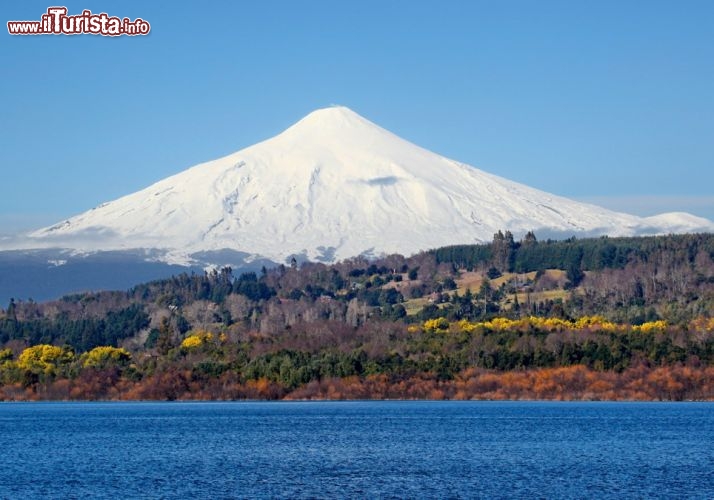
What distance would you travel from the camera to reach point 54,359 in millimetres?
134875

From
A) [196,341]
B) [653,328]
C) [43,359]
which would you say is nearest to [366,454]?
[653,328]

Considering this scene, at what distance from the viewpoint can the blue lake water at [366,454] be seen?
48.3 m

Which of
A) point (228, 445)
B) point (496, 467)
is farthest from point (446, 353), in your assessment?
point (496, 467)

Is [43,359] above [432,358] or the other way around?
above

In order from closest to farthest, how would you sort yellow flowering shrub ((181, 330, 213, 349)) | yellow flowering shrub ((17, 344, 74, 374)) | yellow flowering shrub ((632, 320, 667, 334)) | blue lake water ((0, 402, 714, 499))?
blue lake water ((0, 402, 714, 499)) < yellow flowering shrub ((632, 320, 667, 334)) < yellow flowering shrub ((17, 344, 74, 374)) < yellow flowering shrub ((181, 330, 213, 349))

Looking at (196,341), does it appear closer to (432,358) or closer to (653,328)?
(432,358)

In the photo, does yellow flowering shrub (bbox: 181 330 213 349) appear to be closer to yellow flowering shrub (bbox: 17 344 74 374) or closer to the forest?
the forest

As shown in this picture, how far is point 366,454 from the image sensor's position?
6053cm

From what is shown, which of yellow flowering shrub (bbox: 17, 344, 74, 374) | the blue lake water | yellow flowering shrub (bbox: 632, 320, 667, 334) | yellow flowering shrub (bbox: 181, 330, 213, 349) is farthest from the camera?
yellow flowering shrub (bbox: 181, 330, 213, 349)

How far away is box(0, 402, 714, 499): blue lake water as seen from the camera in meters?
48.3

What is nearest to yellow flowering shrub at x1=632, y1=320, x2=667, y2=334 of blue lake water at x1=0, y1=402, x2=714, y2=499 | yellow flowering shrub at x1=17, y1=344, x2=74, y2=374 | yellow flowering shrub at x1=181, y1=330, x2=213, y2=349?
blue lake water at x1=0, y1=402, x2=714, y2=499

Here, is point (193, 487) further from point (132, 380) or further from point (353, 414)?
point (132, 380)

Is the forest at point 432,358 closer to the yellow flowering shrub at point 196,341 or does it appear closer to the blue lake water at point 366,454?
the yellow flowering shrub at point 196,341

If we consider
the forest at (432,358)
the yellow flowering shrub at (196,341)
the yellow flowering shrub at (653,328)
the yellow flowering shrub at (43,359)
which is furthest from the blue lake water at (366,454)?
the yellow flowering shrub at (196,341)
